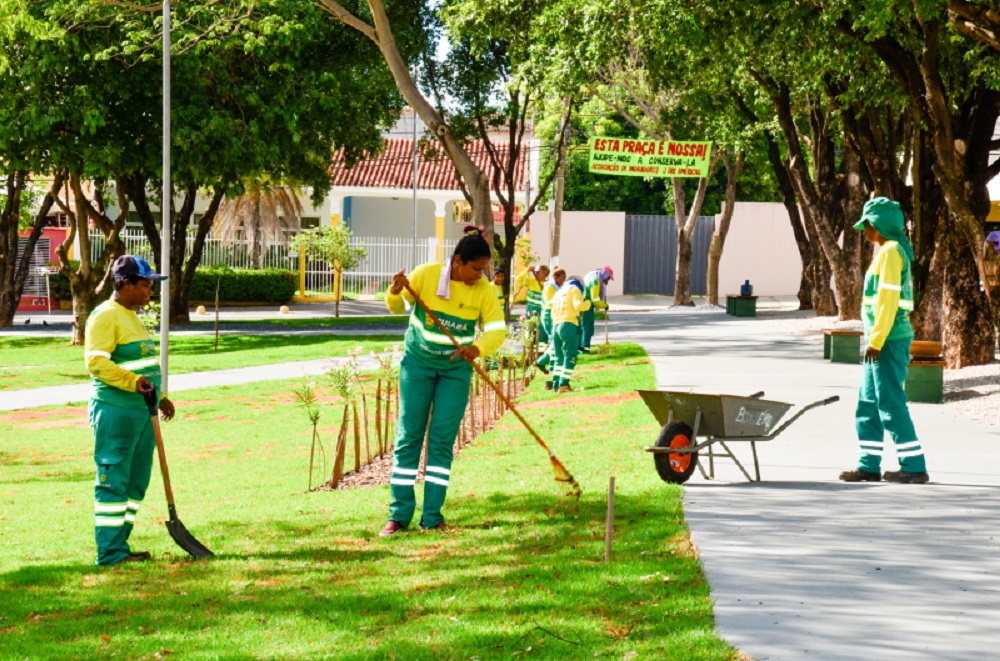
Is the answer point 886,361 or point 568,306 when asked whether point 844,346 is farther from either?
point 886,361

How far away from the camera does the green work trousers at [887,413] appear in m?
9.61

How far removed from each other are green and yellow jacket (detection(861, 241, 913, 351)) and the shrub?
111 ft

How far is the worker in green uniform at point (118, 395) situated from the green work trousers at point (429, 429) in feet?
4.74

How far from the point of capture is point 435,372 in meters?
8.48

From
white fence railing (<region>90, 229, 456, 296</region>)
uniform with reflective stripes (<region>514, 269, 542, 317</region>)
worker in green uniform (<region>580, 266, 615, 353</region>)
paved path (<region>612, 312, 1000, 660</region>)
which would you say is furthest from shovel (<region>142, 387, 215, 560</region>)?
white fence railing (<region>90, 229, 456, 296</region>)

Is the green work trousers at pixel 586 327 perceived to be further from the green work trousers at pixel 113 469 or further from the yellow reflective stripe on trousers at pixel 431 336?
the green work trousers at pixel 113 469

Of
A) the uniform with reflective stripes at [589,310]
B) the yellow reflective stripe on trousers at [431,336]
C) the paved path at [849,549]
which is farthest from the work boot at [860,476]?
the uniform with reflective stripes at [589,310]

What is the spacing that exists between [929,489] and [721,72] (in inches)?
642

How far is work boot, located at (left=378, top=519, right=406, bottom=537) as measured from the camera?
331 inches

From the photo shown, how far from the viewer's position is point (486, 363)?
17.4 meters

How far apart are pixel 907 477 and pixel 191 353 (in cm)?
1921

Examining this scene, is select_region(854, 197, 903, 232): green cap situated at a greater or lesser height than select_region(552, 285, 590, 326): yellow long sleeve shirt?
greater

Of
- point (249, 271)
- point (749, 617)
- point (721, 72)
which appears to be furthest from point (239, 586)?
point (249, 271)

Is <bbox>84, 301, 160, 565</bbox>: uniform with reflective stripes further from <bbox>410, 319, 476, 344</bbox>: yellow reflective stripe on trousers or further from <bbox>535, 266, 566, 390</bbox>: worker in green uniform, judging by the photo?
<bbox>535, 266, 566, 390</bbox>: worker in green uniform
